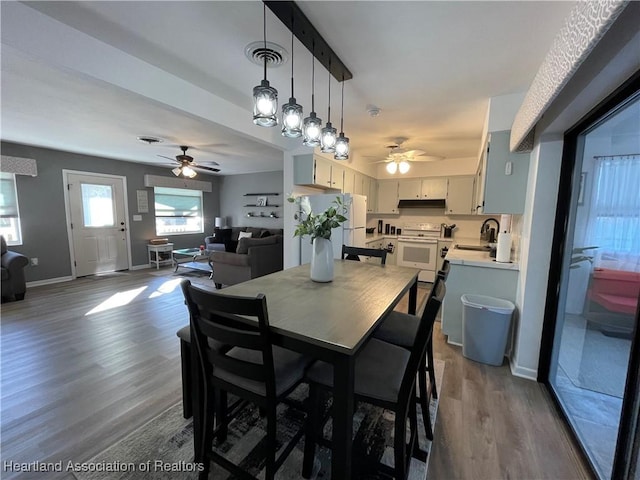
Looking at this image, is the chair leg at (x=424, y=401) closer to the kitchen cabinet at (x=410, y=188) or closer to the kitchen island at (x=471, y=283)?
the kitchen island at (x=471, y=283)

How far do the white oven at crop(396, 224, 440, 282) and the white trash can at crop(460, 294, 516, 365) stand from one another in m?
2.46

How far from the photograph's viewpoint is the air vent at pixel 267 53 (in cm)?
177

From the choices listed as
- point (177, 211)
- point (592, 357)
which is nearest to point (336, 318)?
point (592, 357)

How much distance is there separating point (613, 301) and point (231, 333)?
6.31 feet

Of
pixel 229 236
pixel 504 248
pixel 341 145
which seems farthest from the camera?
pixel 229 236

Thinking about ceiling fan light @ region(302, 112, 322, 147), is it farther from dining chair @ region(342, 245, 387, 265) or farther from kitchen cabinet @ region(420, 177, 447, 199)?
kitchen cabinet @ region(420, 177, 447, 199)

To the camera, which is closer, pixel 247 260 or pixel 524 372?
pixel 524 372

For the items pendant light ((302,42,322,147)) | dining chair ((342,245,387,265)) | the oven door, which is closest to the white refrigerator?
dining chair ((342,245,387,265))

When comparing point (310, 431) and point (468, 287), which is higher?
point (468, 287)

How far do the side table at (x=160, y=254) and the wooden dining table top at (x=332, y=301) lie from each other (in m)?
5.11

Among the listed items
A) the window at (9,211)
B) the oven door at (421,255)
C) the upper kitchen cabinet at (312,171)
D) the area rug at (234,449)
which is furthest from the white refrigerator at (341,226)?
the window at (9,211)

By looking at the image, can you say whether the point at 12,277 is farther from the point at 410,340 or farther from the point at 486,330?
the point at 486,330

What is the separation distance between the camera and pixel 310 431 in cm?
129

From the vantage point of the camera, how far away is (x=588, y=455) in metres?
1.41
